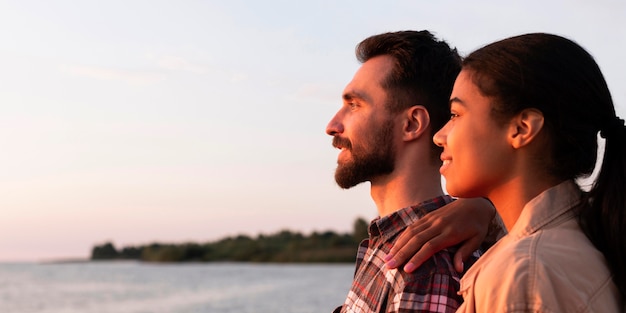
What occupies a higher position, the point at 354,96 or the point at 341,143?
the point at 354,96

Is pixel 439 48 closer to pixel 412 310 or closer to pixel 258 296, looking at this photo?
pixel 412 310

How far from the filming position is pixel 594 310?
2.01 m

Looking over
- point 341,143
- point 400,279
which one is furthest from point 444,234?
point 341,143

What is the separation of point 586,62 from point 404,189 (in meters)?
0.98

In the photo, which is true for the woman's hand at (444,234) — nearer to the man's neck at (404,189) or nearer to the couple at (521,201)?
the couple at (521,201)

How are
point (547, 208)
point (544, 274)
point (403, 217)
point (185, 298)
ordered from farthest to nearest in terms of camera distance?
point (185, 298), point (403, 217), point (547, 208), point (544, 274)

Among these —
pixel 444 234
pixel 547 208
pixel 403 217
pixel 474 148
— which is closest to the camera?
pixel 547 208

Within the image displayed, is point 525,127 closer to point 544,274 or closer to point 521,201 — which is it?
point 521,201

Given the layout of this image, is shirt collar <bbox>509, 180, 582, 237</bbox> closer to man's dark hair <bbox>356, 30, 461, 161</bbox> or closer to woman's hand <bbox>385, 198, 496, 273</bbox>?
woman's hand <bbox>385, 198, 496, 273</bbox>

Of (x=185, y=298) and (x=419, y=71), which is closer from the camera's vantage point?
(x=419, y=71)

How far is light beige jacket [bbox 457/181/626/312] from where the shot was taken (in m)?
1.99

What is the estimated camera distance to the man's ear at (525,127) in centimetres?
224

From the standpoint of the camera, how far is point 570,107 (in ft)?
7.30

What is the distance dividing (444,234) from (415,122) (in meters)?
0.43
